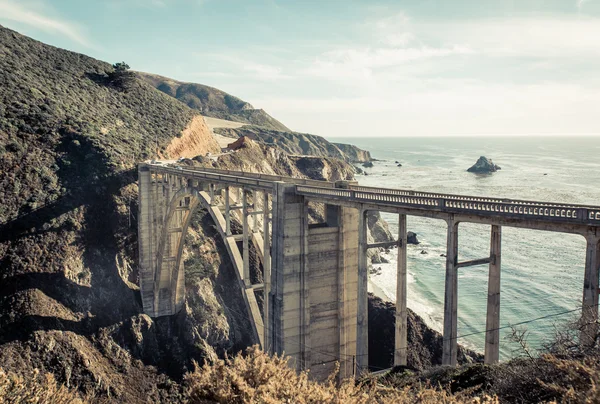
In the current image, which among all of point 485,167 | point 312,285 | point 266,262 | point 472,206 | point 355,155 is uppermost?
point 472,206

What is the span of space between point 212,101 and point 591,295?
154m

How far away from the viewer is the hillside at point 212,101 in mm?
148625

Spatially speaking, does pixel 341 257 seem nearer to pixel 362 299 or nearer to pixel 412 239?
pixel 362 299

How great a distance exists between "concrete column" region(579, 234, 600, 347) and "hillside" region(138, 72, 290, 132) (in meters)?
136

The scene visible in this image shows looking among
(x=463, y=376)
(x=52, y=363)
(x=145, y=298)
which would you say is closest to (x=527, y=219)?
(x=463, y=376)

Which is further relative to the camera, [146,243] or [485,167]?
[485,167]

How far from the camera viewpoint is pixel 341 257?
2252cm

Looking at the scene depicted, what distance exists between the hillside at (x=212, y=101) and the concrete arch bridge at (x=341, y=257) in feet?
401

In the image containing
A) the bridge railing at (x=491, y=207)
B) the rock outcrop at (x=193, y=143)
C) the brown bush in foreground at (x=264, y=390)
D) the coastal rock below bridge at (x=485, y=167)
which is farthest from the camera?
the coastal rock below bridge at (x=485, y=167)

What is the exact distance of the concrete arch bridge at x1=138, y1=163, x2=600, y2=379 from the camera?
13867mm

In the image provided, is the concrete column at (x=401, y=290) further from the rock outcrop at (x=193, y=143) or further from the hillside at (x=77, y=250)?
the rock outcrop at (x=193, y=143)

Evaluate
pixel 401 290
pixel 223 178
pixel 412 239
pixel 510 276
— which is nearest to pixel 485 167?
pixel 412 239

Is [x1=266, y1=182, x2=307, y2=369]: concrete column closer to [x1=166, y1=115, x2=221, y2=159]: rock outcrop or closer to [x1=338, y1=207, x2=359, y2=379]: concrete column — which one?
[x1=338, y1=207, x2=359, y2=379]: concrete column

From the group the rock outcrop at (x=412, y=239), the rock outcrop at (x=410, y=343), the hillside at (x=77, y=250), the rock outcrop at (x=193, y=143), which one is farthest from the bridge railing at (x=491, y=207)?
the rock outcrop at (x=412, y=239)
